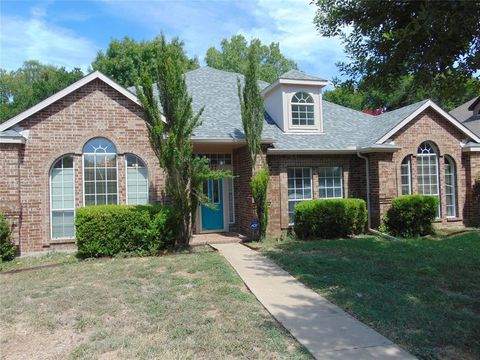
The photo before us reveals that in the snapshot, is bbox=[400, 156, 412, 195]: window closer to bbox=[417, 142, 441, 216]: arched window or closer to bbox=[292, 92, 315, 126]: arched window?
bbox=[417, 142, 441, 216]: arched window

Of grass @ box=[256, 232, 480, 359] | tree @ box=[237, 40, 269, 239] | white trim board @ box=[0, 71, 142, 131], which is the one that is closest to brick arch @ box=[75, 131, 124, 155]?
white trim board @ box=[0, 71, 142, 131]

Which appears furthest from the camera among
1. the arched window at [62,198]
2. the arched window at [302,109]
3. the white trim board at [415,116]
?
the arched window at [302,109]

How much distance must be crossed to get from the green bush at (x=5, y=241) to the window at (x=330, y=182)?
32.5ft

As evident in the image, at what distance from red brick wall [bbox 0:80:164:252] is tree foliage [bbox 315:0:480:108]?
7.13m

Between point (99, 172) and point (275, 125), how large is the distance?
22.3 feet

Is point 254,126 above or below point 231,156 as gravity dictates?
above

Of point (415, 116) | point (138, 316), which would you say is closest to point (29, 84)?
point (415, 116)

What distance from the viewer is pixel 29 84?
2087 inches

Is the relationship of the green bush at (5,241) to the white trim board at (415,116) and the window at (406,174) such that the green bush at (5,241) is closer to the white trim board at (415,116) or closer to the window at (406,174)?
the white trim board at (415,116)

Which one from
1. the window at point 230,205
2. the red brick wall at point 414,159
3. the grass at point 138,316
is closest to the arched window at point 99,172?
the grass at point 138,316

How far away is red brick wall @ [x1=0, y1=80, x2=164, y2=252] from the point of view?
11.6m

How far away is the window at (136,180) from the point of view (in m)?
12.5

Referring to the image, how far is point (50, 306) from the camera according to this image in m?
6.78

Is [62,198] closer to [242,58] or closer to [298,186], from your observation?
[298,186]
